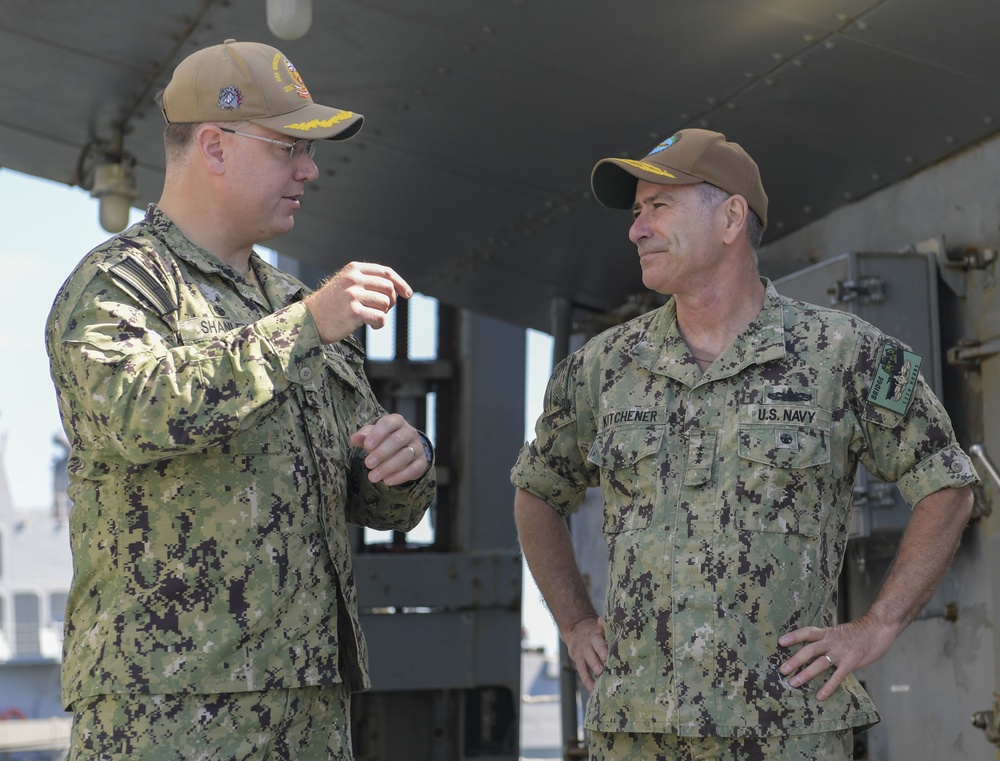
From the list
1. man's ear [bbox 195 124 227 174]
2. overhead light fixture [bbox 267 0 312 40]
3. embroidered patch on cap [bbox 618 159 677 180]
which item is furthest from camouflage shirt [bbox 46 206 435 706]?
overhead light fixture [bbox 267 0 312 40]

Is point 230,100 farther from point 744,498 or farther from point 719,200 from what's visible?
point 744,498

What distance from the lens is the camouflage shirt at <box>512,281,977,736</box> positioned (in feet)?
8.20

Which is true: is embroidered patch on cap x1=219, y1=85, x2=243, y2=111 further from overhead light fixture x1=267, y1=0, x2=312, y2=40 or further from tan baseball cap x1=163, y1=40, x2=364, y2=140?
overhead light fixture x1=267, y1=0, x2=312, y2=40

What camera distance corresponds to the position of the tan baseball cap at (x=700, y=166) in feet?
9.32

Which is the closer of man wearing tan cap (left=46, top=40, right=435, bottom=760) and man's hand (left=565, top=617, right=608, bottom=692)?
man wearing tan cap (left=46, top=40, right=435, bottom=760)

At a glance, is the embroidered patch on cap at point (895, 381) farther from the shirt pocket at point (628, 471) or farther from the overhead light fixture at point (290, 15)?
the overhead light fixture at point (290, 15)

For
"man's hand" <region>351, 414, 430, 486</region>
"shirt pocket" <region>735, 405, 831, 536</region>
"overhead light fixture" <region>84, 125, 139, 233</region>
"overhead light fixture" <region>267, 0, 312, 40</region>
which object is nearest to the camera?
"man's hand" <region>351, 414, 430, 486</region>

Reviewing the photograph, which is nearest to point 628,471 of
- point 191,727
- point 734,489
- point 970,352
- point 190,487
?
point 734,489

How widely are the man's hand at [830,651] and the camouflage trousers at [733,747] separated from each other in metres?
0.09

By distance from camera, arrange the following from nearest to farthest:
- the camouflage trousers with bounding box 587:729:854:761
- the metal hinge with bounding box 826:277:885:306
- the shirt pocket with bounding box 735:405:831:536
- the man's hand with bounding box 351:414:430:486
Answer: the man's hand with bounding box 351:414:430:486
the camouflage trousers with bounding box 587:729:854:761
the shirt pocket with bounding box 735:405:831:536
the metal hinge with bounding box 826:277:885:306

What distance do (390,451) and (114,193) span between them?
354 cm

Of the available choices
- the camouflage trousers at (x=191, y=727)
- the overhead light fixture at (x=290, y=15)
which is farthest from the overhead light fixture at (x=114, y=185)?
the camouflage trousers at (x=191, y=727)

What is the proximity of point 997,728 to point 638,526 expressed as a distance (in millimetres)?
1568

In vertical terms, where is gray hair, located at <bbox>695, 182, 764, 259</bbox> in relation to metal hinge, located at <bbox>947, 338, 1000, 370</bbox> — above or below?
above
